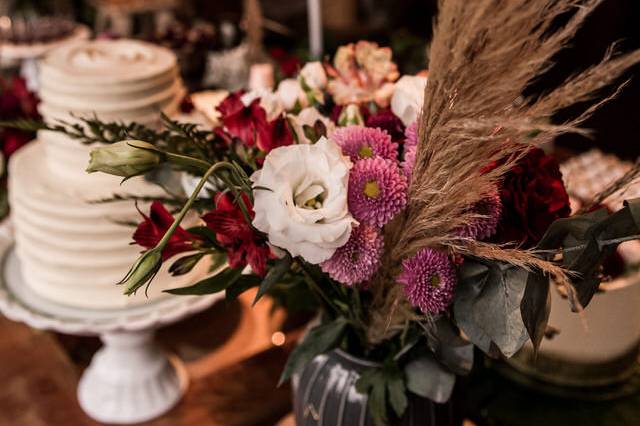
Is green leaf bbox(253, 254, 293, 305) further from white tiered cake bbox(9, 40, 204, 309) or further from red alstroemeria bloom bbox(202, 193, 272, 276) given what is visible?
white tiered cake bbox(9, 40, 204, 309)

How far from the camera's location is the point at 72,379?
936mm

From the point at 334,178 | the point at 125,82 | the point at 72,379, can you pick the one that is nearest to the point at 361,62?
the point at 334,178

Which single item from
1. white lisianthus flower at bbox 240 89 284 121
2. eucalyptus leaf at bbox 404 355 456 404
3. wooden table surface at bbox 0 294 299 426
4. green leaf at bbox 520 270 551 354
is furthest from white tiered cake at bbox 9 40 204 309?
green leaf at bbox 520 270 551 354

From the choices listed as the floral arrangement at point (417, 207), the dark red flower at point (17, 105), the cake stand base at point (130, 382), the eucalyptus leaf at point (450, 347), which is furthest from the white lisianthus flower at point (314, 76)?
the dark red flower at point (17, 105)

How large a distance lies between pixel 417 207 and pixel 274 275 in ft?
0.37

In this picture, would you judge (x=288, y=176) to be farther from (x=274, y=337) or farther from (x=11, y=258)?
(x=11, y=258)

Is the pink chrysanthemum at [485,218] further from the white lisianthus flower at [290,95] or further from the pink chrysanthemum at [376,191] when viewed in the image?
the white lisianthus flower at [290,95]

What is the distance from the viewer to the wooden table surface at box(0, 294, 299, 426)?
2.86 ft

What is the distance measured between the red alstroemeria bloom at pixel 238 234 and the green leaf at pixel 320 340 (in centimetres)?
10

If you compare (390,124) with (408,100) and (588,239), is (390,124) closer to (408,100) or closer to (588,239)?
(408,100)

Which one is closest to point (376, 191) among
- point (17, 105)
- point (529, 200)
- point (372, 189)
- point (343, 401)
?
point (372, 189)

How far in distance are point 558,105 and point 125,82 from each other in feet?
1.79

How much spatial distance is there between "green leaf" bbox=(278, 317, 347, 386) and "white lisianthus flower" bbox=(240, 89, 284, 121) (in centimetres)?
18

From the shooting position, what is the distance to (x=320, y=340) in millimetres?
594
